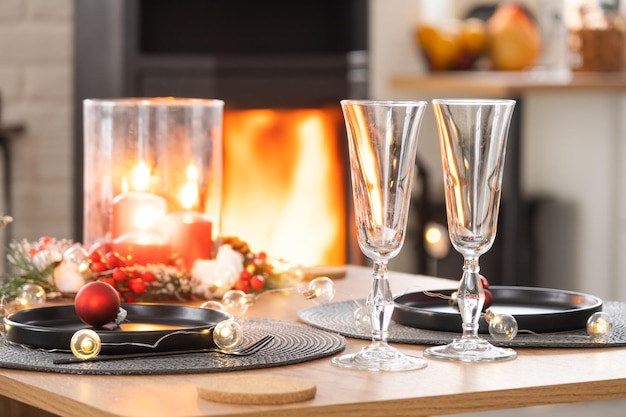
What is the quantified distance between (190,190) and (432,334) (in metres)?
0.50

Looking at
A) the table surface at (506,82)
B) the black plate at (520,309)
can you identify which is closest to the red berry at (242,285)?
the black plate at (520,309)

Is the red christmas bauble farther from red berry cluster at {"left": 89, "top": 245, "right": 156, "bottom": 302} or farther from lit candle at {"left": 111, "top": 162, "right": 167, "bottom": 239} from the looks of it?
lit candle at {"left": 111, "top": 162, "right": 167, "bottom": 239}

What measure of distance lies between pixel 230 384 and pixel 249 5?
2597 mm

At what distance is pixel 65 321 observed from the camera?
127cm

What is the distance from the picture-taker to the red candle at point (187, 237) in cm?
158

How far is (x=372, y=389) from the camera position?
3.25ft

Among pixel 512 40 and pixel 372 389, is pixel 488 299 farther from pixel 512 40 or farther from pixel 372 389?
pixel 512 40

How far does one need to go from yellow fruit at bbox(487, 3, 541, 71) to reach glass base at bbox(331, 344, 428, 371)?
275 centimetres

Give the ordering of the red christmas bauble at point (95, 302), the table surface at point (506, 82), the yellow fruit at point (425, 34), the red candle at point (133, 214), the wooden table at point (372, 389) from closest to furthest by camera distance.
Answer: the wooden table at point (372, 389), the red christmas bauble at point (95, 302), the red candle at point (133, 214), the table surface at point (506, 82), the yellow fruit at point (425, 34)

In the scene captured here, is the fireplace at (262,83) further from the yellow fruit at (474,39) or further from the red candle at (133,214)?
the red candle at (133,214)

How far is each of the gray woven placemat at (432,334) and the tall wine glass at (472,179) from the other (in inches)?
2.2

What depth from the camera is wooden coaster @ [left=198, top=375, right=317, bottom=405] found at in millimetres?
932

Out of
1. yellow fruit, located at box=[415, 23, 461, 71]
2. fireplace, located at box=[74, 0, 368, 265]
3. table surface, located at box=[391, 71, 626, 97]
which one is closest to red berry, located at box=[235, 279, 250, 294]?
fireplace, located at box=[74, 0, 368, 265]

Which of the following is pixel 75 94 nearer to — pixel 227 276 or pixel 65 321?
pixel 227 276
